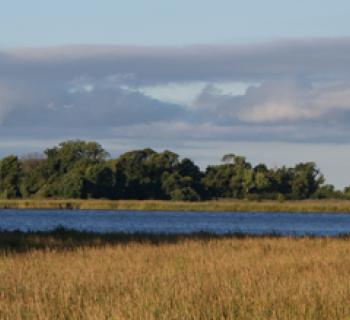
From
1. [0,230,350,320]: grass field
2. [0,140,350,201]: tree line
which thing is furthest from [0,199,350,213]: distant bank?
[0,230,350,320]: grass field

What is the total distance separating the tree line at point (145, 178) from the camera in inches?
4717

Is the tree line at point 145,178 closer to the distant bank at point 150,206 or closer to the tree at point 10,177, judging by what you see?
the tree at point 10,177

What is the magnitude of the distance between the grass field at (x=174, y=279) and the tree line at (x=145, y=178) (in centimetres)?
9179

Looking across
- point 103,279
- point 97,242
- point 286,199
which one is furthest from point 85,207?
point 103,279

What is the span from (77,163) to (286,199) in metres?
28.9

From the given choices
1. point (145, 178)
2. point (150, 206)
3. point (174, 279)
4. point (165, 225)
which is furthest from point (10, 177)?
point (174, 279)

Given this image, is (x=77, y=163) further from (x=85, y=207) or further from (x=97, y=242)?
(x=97, y=242)

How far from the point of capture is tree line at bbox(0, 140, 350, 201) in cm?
11981

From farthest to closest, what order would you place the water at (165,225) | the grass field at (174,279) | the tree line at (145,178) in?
the tree line at (145,178), the water at (165,225), the grass field at (174,279)

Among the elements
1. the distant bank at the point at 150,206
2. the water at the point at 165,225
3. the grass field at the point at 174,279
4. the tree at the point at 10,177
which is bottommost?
the water at the point at 165,225

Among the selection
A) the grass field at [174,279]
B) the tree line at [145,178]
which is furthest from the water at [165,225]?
the tree line at [145,178]

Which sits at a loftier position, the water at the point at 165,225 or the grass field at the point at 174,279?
the grass field at the point at 174,279

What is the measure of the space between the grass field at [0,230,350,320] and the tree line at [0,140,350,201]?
91.8 meters

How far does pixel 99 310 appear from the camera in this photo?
12.5 m
